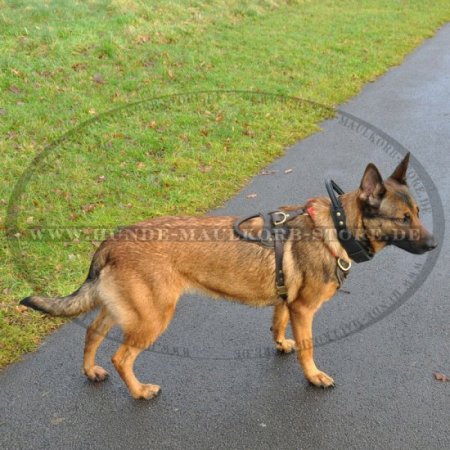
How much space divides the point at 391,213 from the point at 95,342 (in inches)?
95.2

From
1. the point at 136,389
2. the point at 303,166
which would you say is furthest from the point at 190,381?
the point at 303,166

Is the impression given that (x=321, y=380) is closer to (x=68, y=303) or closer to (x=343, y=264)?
(x=343, y=264)

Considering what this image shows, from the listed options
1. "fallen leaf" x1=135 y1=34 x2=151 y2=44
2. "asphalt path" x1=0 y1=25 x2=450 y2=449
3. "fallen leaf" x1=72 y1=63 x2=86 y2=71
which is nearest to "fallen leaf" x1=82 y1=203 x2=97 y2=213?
"asphalt path" x1=0 y1=25 x2=450 y2=449

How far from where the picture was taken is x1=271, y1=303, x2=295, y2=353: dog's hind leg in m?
4.23

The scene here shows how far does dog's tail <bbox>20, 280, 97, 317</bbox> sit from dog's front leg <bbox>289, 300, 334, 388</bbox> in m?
1.48

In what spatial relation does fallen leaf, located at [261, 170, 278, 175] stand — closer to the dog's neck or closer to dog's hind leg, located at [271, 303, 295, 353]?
dog's hind leg, located at [271, 303, 295, 353]

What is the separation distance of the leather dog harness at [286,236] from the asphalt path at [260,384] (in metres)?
0.80

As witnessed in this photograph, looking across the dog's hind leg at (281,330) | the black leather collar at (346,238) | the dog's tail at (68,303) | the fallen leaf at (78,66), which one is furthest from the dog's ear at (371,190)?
the fallen leaf at (78,66)

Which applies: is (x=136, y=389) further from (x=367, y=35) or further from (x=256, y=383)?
(x=367, y=35)

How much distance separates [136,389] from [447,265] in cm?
341

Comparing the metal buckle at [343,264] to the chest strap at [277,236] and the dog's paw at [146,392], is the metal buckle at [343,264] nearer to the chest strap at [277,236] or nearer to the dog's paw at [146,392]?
the chest strap at [277,236]

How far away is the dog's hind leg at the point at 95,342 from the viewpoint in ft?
13.0

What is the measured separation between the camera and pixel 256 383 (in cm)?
406

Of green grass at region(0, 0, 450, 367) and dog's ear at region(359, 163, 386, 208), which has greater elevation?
dog's ear at region(359, 163, 386, 208)
